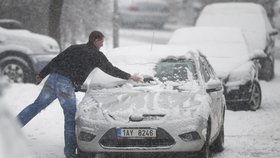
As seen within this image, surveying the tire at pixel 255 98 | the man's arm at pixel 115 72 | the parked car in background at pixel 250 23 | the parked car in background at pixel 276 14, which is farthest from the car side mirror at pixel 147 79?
the parked car in background at pixel 276 14

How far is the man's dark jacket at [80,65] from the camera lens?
757cm

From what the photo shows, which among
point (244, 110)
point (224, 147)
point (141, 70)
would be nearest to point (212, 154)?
point (224, 147)

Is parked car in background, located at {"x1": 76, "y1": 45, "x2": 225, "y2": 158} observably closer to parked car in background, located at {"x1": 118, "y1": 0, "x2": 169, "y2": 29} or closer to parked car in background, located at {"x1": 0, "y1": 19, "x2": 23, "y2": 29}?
parked car in background, located at {"x1": 0, "y1": 19, "x2": 23, "y2": 29}

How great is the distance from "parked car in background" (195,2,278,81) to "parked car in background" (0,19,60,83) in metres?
4.89

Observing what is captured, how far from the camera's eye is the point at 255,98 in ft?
40.0

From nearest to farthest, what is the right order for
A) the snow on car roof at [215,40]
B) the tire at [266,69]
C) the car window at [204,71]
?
the car window at [204,71] → the snow on car roof at [215,40] → the tire at [266,69]

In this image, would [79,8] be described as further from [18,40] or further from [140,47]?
[140,47]

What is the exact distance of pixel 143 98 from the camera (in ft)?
24.0

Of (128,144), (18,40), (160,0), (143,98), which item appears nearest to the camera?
(128,144)

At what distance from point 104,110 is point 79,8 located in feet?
42.6

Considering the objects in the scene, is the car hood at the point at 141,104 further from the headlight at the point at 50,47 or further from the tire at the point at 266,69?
the tire at the point at 266,69

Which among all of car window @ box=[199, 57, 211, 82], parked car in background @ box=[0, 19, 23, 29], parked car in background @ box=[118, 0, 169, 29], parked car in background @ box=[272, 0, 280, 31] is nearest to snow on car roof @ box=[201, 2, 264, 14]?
parked car in background @ box=[0, 19, 23, 29]

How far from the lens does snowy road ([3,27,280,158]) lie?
826 centimetres

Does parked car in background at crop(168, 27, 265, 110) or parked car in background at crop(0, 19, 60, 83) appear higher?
parked car in background at crop(168, 27, 265, 110)
